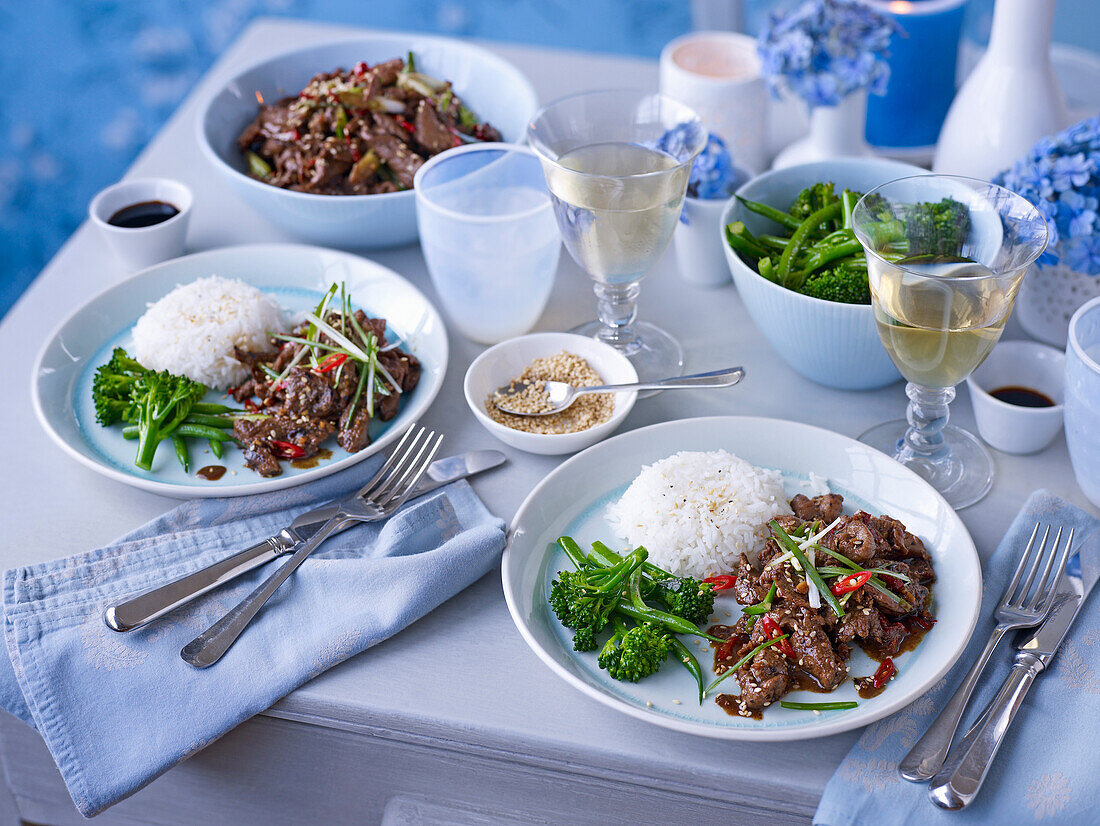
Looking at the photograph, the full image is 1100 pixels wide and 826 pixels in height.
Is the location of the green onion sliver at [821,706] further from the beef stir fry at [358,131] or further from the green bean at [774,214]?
the beef stir fry at [358,131]

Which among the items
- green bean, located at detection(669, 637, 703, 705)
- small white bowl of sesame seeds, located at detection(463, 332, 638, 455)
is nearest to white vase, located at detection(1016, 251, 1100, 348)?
small white bowl of sesame seeds, located at detection(463, 332, 638, 455)

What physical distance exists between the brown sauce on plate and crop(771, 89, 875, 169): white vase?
3.08 feet

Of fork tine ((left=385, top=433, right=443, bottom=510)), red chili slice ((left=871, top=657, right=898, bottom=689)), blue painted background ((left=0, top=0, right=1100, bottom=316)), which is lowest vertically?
blue painted background ((left=0, top=0, right=1100, bottom=316))

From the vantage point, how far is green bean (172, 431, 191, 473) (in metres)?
1.40

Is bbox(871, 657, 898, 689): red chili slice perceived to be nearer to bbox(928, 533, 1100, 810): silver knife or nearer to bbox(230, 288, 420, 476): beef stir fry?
bbox(928, 533, 1100, 810): silver knife

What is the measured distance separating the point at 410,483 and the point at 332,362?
25cm

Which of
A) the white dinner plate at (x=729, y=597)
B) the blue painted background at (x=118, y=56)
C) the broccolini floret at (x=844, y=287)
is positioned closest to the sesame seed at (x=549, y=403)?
the white dinner plate at (x=729, y=597)

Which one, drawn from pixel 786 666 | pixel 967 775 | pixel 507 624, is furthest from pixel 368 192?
pixel 967 775

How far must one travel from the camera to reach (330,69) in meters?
2.12

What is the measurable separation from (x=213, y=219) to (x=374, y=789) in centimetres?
121

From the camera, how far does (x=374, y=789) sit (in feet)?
4.13

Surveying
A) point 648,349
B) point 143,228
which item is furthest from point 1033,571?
point 143,228

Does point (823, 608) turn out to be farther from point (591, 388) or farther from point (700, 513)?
point (591, 388)

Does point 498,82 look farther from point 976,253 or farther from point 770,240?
point 976,253
